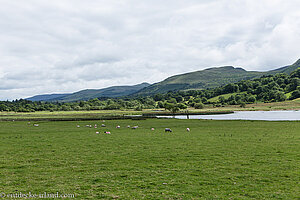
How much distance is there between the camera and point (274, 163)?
1762cm

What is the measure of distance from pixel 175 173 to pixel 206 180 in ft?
7.39

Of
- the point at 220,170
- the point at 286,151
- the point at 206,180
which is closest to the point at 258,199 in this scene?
the point at 206,180

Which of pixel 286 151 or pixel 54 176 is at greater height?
pixel 54 176

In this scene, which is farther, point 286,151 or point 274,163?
point 286,151

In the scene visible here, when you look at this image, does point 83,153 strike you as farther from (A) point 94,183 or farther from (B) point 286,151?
(B) point 286,151

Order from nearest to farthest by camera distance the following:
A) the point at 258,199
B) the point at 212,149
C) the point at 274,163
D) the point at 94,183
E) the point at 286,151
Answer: the point at 258,199
the point at 94,183
the point at 274,163
the point at 286,151
the point at 212,149

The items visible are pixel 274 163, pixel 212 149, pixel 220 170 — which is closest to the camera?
pixel 220 170

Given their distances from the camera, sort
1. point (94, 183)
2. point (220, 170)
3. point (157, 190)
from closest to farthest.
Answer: point (157, 190) < point (94, 183) < point (220, 170)

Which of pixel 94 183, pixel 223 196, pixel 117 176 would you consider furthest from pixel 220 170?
pixel 94 183

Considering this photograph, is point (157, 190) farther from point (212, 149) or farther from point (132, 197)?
point (212, 149)

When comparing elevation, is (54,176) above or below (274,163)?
above

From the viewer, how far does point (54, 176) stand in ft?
48.2

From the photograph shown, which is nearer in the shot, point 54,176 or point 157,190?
point 157,190

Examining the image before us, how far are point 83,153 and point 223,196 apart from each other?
584 inches
